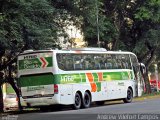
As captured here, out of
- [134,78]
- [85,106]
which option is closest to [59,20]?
[85,106]

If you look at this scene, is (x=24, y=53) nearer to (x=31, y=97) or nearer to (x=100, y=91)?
(x=31, y=97)

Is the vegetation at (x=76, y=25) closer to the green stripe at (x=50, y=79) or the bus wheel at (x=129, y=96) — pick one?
the green stripe at (x=50, y=79)

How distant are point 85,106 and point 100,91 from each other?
7.78ft

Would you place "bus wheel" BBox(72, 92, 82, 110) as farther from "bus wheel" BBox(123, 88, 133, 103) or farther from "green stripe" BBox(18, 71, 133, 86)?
"bus wheel" BBox(123, 88, 133, 103)

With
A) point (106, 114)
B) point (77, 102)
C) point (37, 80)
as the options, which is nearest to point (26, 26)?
point (37, 80)

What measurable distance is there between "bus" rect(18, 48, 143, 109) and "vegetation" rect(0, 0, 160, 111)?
4.10 feet

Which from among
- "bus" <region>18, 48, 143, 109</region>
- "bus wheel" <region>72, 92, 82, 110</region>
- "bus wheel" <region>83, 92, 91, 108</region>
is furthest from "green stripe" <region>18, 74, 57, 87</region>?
"bus wheel" <region>83, 92, 91, 108</region>

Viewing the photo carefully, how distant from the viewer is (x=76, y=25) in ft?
106

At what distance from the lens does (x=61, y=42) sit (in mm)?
30453

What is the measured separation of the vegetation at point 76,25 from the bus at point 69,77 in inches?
49.2

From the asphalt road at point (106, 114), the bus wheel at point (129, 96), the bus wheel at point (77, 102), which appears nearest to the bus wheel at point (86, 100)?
the bus wheel at point (77, 102)

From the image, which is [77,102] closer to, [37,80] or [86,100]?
[86,100]

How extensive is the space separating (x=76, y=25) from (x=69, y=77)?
731 centimetres

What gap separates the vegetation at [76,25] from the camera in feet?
77.8
